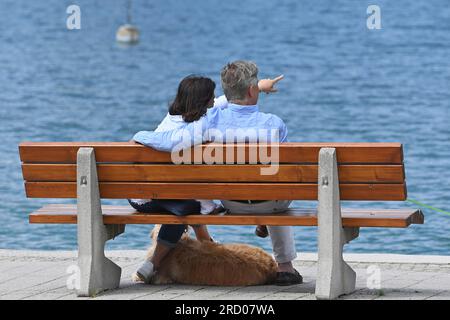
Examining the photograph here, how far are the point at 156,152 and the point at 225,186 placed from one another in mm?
445

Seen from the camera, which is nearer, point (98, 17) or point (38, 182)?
point (38, 182)

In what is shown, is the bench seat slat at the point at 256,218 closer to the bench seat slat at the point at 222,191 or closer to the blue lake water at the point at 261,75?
the bench seat slat at the point at 222,191

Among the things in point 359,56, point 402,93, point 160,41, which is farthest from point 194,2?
point 402,93

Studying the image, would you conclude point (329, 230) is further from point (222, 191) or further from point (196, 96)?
point (196, 96)

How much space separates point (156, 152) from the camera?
26.2 ft

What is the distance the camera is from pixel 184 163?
796cm

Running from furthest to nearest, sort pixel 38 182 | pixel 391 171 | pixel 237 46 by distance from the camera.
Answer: pixel 237 46, pixel 38 182, pixel 391 171

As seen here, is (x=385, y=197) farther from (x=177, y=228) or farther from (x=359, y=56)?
(x=359, y=56)

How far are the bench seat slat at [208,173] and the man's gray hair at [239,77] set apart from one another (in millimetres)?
547

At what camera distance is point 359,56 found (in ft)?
201

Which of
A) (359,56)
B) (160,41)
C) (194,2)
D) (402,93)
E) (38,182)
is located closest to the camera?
(38,182)

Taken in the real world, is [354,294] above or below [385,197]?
below

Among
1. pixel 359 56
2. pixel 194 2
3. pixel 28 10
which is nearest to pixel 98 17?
pixel 28 10

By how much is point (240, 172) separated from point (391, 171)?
0.87m
